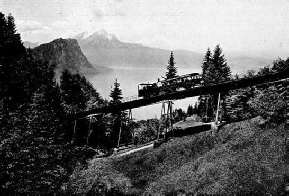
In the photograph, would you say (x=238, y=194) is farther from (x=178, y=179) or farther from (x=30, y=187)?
(x=30, y=187)

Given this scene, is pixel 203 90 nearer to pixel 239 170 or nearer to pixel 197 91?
pixel 197 91

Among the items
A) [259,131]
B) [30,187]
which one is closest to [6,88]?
[30,187]

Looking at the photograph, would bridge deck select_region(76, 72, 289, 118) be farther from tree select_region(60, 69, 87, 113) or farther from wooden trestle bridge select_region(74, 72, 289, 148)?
tree select_region(60, 69, 87, 113)

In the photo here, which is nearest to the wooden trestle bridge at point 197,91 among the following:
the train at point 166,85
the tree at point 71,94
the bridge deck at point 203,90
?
the bridge deck at point 203,90

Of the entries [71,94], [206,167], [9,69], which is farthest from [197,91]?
[71,94]

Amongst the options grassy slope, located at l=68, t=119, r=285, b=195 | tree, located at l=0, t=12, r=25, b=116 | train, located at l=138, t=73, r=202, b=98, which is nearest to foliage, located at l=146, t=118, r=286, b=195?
grassy slope, located at l=68, t=119, r=285, b=195

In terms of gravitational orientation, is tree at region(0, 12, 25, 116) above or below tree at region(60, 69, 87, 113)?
above
